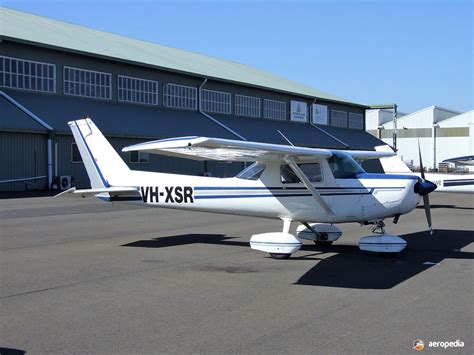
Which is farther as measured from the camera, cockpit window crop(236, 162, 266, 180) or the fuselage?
cockpit window crop(236, 162, 266, 180)

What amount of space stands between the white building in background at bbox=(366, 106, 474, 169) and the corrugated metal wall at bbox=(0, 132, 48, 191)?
62768 mm

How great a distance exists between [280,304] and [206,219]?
1039cm

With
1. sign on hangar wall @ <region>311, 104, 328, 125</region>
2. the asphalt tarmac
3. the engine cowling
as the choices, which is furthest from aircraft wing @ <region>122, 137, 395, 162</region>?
sign on hangar wall @ <region>311, 104, 328, 125</region>

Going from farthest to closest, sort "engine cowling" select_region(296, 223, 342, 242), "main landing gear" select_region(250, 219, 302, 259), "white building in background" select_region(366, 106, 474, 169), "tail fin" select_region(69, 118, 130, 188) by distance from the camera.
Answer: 1. "white building in background" select_region(366, 106, 474, 169)
2. "tail fin" select_region(69, 118, 130, 188)
3. "engine cowling" select_region(296, 223, 342, 242)
4. "main landing gear" select_region(250, 219, 302, 259)

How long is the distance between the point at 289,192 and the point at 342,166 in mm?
1113

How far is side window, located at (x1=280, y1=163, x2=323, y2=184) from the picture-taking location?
1005 centimetres

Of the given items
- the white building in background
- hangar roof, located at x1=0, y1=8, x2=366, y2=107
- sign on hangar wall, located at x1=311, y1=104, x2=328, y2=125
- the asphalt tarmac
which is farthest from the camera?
the white building in background

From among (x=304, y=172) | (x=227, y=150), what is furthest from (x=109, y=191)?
(x=304, y=172)

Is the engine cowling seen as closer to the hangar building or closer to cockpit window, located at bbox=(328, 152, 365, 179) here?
cockpit window, located at bbox=(328, 152, 365, 179)

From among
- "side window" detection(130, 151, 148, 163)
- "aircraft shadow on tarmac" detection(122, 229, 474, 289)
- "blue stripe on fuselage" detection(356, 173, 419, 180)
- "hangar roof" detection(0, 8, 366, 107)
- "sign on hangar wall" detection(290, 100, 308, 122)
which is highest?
"hangar roof" detection(0, 8, 366, 107)

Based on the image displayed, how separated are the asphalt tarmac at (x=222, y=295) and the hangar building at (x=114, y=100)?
17362 millimetres

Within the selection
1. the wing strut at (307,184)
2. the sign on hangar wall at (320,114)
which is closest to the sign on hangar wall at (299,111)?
the sign on hangar wall at (320,114)

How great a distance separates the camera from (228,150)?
920cm

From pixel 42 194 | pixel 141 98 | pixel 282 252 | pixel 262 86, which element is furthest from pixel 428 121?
pixel 282 252
